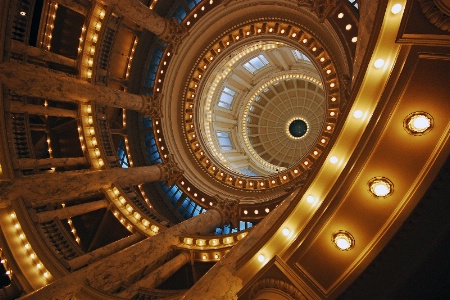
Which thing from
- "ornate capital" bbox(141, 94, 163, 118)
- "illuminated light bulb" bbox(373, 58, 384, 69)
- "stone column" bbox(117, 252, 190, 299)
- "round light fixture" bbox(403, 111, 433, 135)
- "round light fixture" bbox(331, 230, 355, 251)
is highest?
"illuminated light bulb" bbox(373, 58, 384, 69)

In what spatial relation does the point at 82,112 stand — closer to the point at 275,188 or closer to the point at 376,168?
the point at 275,188

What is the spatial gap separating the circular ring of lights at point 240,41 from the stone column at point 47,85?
689cm

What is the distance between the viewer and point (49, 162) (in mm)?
17891

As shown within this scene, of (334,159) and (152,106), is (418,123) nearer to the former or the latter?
(334,159)

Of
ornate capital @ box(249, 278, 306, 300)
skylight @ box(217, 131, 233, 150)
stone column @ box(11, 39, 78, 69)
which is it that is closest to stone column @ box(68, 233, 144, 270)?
ornate capital @ box(249, 278, 306, 300)

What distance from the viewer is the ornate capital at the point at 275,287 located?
847 centimetres

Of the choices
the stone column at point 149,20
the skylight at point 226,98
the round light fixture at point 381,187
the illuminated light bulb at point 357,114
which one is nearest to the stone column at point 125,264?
the round light fixture at point 381,187

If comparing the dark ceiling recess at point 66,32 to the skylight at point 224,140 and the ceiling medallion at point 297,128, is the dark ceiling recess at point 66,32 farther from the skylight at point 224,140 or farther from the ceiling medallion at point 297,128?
the ceiling medallion at point 297,128

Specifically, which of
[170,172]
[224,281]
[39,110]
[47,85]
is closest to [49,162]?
[39,110]

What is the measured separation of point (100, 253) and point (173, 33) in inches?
526

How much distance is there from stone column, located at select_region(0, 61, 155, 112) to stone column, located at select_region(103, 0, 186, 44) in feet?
13.7

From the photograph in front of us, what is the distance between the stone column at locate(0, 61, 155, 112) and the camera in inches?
542

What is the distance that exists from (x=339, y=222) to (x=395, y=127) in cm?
266

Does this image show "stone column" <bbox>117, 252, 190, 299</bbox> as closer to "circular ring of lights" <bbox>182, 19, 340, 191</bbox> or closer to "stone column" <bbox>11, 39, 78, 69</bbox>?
"circular ring of lights" <bbox>182, 19, 340, 191</bbox>
